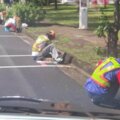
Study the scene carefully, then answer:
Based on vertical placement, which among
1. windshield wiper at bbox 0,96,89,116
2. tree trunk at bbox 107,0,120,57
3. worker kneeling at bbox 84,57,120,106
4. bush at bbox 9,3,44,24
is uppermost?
windshield wiper at bbox 0,96,89,116

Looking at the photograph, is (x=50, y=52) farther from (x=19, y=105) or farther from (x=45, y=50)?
(x=19, y=105)

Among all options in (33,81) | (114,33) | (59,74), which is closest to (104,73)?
(33,81)

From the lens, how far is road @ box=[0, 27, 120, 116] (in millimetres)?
11133

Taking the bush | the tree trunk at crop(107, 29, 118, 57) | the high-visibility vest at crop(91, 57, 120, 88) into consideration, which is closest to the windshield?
the high-visibility vest at crop(91, 57, 120, 88)

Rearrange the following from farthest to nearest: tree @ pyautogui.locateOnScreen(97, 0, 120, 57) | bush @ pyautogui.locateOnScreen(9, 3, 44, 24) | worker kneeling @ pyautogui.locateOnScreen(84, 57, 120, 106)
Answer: bush @ pyautogui.locateOnScreen(9, 3, 44, 24)
tree @ pyautogui.locateOnScreen(97, 0, 120, 57)
worker kneeling @ pyautogui.locateOnScreen(84, 57, 120, 106)

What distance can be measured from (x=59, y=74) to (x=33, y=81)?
1497mm

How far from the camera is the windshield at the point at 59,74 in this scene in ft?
11.4

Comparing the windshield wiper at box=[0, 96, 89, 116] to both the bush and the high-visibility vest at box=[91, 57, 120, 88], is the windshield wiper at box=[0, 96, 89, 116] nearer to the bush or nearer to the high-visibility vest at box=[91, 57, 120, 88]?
the high-visibility vest at box=[91, 57, 120, 88]

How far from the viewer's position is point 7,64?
16.2m

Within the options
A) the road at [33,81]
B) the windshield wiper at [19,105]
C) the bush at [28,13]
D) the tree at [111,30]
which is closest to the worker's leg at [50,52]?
the road at [33,81]

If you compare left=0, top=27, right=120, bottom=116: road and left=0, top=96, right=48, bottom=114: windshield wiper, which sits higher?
left=0, top=96, right=48, bottom=114: windshield wiper

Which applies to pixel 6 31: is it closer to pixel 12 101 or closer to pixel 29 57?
pixel 29 57

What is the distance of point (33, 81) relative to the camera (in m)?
13.1

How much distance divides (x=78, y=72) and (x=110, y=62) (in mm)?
8034
